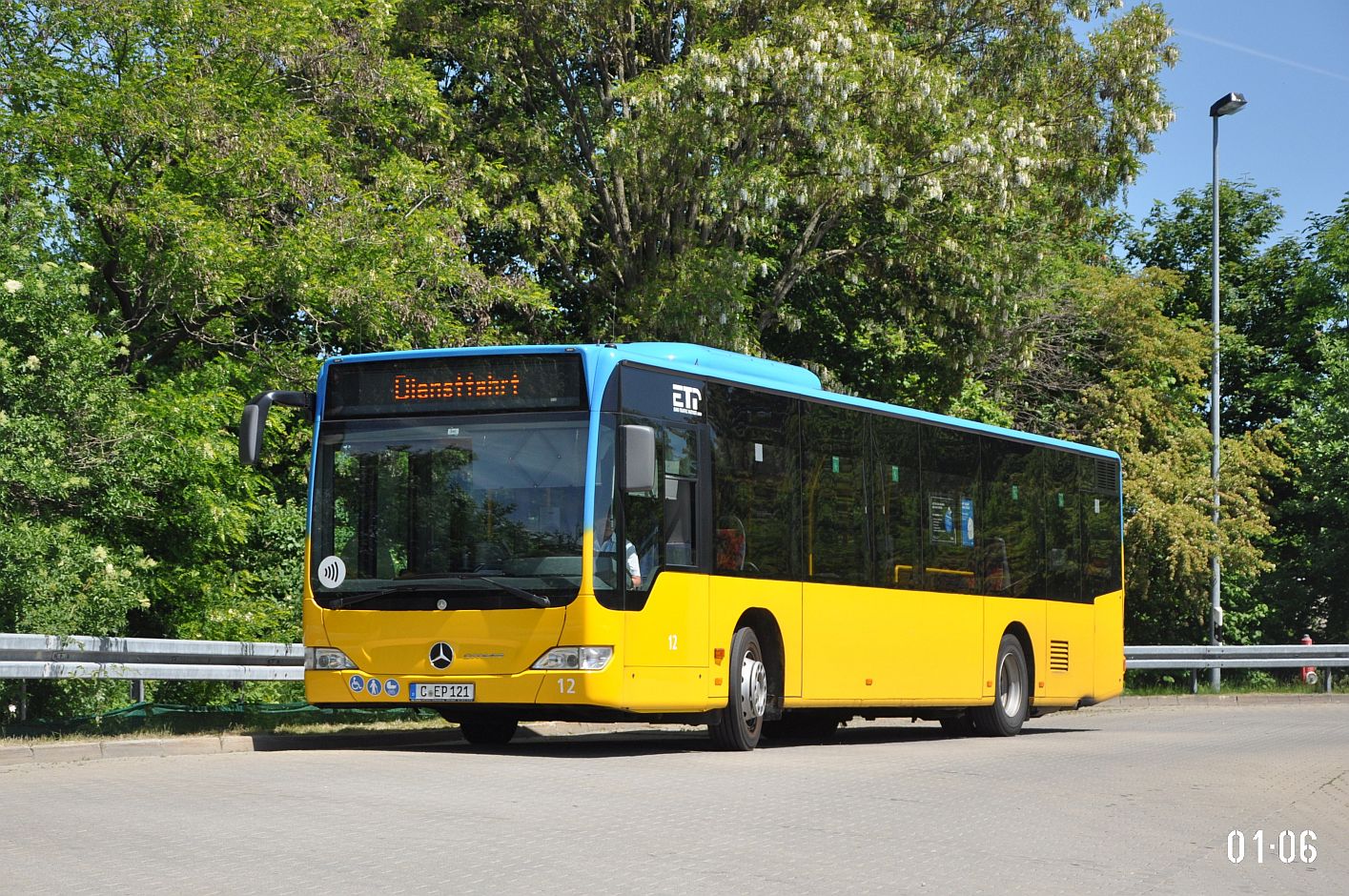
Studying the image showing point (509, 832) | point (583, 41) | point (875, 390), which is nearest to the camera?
point (509, 832)

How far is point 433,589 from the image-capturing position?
14773 mm

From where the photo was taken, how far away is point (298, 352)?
78.3 ft

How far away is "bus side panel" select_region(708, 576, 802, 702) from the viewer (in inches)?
618

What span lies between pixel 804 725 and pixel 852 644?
293 centimetres

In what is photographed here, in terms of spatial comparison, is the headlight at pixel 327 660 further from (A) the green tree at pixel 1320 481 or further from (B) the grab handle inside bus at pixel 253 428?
(A) the green tree at pixel 1320 481

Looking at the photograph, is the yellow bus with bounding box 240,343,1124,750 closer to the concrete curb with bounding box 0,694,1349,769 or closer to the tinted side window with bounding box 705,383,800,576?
the tinted side window with bounding box 705,383,800,576

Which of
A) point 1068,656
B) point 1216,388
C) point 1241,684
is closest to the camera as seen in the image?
point 1068,656

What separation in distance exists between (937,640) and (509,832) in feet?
34.3

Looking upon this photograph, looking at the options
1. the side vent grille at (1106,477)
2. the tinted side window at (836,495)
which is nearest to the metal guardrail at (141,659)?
the tinted side window at (836,495)

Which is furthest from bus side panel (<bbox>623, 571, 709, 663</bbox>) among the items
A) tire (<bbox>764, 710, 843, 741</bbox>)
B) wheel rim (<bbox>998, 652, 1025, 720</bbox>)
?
wheel rim (<bbox>998, 652, 1025, 720</bbox>)

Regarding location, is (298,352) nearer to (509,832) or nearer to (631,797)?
(631,797)

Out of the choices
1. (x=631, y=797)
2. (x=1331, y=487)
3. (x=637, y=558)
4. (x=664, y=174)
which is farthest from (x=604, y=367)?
(x=1331, y=487)

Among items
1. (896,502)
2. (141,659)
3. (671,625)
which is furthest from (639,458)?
(141,659)
